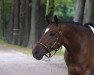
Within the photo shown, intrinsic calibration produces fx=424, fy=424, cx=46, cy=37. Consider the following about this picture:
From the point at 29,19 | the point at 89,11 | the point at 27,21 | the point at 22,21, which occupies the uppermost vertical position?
the point at 89,11

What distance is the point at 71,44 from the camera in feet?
22.6

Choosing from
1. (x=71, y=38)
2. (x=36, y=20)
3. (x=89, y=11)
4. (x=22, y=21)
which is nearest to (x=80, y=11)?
(x=89, y=11)

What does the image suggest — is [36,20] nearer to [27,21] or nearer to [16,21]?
[27,21]

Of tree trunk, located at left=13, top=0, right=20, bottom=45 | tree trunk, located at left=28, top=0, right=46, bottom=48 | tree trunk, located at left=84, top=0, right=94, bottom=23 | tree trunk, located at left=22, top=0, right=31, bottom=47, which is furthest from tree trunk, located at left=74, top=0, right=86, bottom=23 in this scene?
tree trunk, located at left=13, top=0, right=20, bottom=45

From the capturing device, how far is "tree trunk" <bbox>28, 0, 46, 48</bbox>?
33.5 metres

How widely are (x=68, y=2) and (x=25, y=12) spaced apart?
4161 millimetres

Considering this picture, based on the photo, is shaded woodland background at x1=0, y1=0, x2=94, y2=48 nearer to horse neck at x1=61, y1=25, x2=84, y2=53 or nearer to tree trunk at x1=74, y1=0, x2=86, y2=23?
tree trunk at x1=74, y1=0, x2=86, y2=23

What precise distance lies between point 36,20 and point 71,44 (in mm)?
27233

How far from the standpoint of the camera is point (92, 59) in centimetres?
688

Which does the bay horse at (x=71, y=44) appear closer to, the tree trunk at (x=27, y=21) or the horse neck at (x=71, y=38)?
the horse neck at (x=71, y=38)

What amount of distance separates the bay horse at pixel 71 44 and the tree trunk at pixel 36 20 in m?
26.3

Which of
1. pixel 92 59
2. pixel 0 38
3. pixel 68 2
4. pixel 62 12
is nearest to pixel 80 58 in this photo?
pixel 92 59

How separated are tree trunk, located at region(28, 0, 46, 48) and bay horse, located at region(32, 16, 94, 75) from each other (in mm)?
26308

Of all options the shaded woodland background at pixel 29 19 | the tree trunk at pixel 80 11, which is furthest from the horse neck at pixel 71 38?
the shaded woodland background at pixel 29 19
